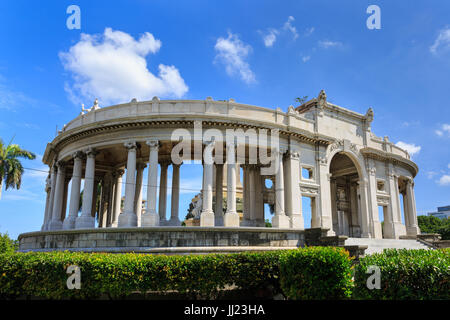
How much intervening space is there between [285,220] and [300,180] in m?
4.08

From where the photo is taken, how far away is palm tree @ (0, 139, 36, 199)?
33.4 metres

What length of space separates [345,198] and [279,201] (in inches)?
581

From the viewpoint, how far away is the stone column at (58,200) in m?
28.1

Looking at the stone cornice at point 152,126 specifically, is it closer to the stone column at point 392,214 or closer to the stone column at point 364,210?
the stone column at point 364,210

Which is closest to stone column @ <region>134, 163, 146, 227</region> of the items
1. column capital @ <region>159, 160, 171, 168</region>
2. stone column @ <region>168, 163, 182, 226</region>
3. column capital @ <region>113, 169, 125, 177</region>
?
column capital @ <region>159, 160, 171, 168</region>

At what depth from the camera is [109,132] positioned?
25688 mm

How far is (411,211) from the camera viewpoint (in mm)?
36219

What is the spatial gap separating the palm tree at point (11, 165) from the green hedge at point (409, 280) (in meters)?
35.2

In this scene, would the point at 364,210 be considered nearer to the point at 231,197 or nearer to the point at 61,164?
the point at 231,197

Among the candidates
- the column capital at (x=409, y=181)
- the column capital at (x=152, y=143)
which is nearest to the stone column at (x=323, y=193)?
the column capital at (x=409, y=181)

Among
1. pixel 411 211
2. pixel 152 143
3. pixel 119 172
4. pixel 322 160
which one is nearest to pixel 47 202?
pixel 119 172

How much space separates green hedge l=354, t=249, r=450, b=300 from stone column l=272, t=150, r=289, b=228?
16.6 m
